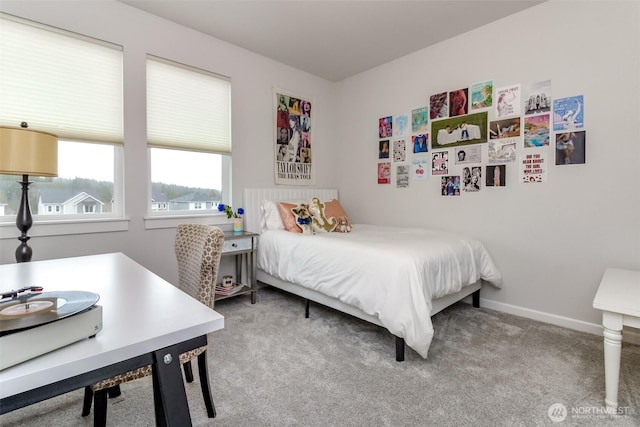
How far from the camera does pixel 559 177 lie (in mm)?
2492

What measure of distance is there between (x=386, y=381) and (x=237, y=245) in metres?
1.85

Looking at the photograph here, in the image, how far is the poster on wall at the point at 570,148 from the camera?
2.38 m

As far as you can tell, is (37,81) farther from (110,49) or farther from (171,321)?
(171,321)

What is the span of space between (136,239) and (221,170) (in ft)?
3.55

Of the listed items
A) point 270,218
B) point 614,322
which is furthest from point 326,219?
point 614,322

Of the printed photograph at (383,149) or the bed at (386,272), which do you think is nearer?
the bed at (386,272)

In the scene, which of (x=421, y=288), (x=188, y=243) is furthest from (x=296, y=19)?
(x=421, y=288)

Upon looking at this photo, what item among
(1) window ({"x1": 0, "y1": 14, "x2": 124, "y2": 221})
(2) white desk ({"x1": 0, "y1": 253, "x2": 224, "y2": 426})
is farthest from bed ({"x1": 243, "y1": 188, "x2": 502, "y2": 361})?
(1) window ({"x1": 0, "y1": 14, "x2": 124, "y2": 221})

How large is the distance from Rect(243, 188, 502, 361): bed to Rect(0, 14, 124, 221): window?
1.51 meters

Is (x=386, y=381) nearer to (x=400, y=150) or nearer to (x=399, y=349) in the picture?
(x=399, y=349)

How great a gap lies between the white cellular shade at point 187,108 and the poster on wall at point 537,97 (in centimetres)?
279

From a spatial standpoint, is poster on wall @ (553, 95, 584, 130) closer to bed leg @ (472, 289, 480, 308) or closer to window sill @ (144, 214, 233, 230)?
bed leg @ (472, 289, 480, 308)

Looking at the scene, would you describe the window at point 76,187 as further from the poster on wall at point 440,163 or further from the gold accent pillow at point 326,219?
the poster on wall at point 440,163

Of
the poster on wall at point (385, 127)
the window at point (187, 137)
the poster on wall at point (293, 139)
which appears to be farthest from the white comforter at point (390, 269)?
the poster on wall at point (385, 127)
